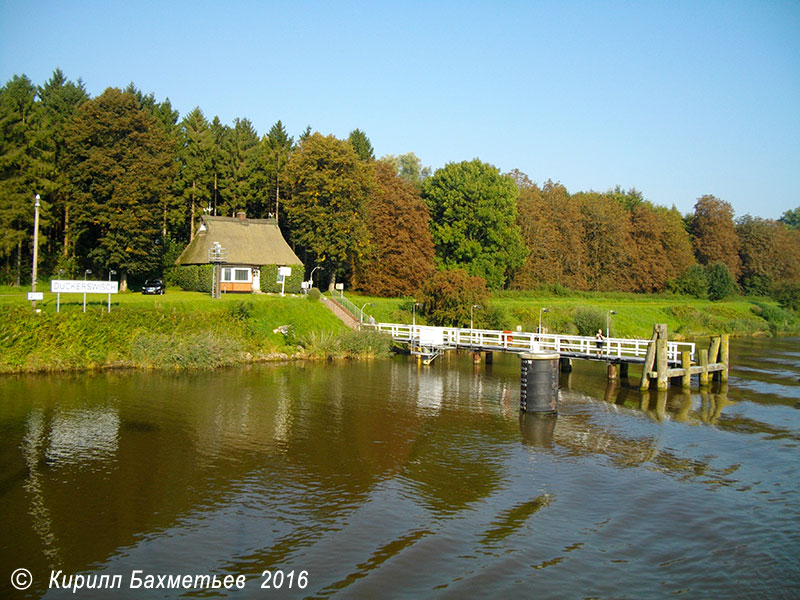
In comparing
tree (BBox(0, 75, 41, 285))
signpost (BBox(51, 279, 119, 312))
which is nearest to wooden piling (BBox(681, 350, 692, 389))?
signpost (BBox(51, 279, 119, 312))

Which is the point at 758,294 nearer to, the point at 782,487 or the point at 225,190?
the point at 225,190

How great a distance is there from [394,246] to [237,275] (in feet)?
53.4

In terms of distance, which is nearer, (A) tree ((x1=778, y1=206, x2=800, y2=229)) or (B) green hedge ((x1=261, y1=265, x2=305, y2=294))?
(B) green hedge ((x1=261, y1=265, x2=305, y2=294))

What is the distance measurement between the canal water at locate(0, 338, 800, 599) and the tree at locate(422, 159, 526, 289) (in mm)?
41925

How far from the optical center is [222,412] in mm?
25859

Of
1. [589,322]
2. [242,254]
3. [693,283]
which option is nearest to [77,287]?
[242,254]

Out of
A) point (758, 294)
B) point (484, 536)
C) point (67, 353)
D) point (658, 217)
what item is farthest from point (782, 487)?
point (758, 294)

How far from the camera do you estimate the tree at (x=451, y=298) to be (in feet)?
169

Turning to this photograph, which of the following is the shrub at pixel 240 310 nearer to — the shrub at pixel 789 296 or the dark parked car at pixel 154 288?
the dark parked car at pixel 154 288

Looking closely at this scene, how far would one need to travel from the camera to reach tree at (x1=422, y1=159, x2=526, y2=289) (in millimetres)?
71062

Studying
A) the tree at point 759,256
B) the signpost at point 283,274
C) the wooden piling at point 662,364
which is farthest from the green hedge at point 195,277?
the tree at point 759,256

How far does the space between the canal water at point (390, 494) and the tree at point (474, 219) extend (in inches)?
1651

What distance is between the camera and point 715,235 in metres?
101

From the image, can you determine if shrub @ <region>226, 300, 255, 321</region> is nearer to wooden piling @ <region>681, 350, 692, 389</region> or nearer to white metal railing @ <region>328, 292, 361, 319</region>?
Answer: white metal railing @ <region>328, 292, 361, 319</region>
